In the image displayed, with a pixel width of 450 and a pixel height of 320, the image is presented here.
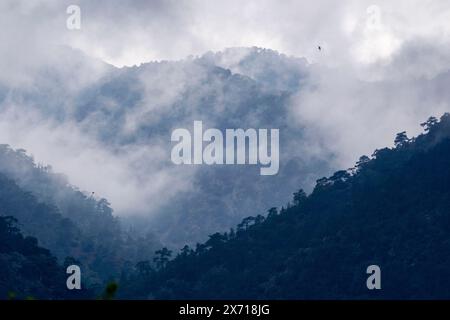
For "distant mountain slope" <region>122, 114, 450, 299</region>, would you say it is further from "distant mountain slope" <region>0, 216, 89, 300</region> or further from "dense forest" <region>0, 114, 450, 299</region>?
"distant mountain slope" <region>0, 216, 89, 300</region>

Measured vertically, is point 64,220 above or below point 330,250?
above

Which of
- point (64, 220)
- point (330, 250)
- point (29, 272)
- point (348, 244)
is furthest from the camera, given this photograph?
point (64, 220)

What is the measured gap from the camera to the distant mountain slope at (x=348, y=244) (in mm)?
90500

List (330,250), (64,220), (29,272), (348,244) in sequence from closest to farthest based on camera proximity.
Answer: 1. (29,272)
2. (348,244)
3. (330,250)
4. (64,220)

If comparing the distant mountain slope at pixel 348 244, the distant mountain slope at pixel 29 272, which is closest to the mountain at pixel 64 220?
the distant mountain slope at pixel 29 272

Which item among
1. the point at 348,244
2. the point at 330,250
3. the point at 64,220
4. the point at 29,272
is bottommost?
the point at 29,272

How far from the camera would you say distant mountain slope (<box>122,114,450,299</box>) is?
9050cm

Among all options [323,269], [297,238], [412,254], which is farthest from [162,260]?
[412,254]

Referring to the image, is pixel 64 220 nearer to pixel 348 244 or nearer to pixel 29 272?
pixel 29 272

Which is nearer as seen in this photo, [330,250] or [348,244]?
[348,244]

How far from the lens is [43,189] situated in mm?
158375

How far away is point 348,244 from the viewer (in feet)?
319

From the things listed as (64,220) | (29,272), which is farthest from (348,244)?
(64,220)
